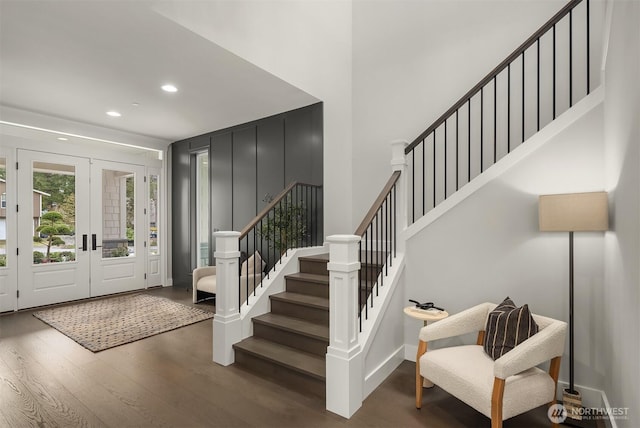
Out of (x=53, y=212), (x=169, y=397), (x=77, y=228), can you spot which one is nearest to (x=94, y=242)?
(x=77, y=228)

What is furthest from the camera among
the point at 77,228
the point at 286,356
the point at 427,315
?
the point at 77,228

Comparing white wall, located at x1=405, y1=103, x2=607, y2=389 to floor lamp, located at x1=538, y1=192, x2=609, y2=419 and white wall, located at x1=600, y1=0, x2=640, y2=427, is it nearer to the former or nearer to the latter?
white wall, located at x1=600, y1=0, x2=640, y2=427

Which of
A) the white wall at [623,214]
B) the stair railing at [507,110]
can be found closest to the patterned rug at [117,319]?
the stair railing at [507,110]

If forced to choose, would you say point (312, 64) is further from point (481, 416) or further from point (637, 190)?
point (481, 416)

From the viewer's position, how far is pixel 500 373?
1.92 m

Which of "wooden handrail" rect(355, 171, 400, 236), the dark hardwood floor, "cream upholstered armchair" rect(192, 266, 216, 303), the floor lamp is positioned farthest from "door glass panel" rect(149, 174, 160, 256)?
the floor lamp

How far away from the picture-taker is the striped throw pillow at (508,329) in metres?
2.26

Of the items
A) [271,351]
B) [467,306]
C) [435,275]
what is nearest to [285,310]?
[271,351]

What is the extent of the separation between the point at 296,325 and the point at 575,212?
7.96 ft

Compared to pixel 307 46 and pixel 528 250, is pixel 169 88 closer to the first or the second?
pixel 307 46

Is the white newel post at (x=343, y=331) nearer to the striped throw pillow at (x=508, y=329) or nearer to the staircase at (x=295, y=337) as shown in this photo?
the staircase at (x=295, y=337)

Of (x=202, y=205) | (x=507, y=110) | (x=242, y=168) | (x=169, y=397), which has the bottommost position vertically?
(x=169, y=397)

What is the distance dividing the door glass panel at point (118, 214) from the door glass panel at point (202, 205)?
3.89ft

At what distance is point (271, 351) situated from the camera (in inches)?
119
